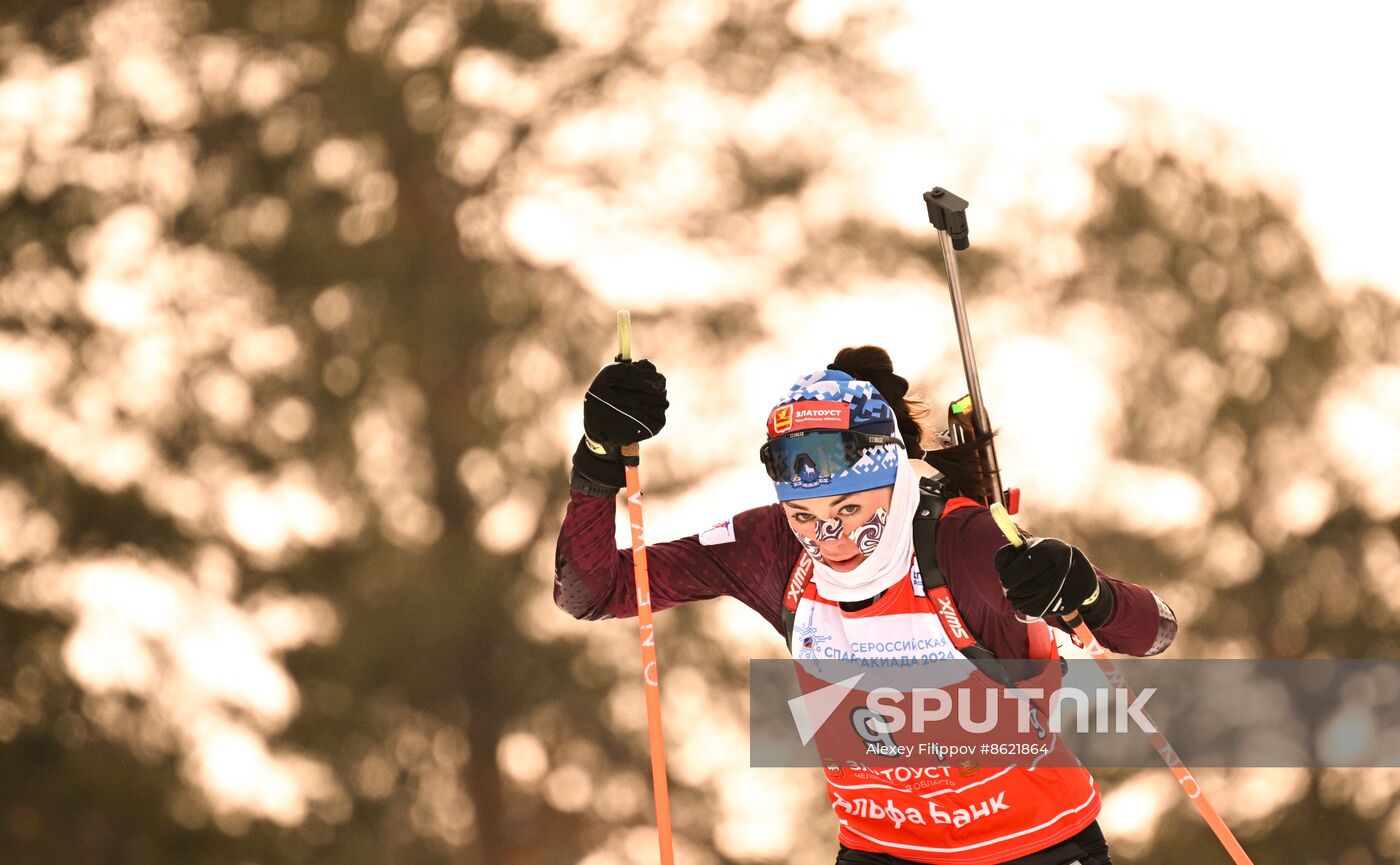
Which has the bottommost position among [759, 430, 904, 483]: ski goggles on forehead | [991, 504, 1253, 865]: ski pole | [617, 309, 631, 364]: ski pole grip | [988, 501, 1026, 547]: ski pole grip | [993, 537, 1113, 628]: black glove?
[991, 504, 1253, 865]: ski pole

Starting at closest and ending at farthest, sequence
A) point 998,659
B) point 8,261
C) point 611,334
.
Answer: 1. point 998,659
2. point 611,334
3. point 8,261

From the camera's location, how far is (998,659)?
3000mm

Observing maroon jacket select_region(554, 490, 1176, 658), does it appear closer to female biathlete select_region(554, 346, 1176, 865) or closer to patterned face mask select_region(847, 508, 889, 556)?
female biathlete select_region(554, 346, 1176, 865)

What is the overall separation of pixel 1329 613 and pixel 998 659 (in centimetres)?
535

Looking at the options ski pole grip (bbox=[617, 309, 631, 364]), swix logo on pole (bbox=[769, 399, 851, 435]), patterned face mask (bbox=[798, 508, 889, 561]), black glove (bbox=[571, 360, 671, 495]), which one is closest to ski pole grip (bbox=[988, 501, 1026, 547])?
patterned face mask (bbox=[798, 508, 889, 561])

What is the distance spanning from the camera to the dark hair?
3287mm

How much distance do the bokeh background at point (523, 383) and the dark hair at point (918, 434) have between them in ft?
12.3

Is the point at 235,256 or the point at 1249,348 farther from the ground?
the point at 235,256

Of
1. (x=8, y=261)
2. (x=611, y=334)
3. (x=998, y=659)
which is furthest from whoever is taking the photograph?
(x=8, y=261)

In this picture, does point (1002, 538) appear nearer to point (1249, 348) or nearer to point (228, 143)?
point (1249, 348)

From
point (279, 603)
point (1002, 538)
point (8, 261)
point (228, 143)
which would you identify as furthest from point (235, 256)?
point (1002, 538)

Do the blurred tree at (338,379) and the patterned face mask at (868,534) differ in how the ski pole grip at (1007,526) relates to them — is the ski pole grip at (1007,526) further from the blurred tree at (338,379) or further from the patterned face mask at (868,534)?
the blurred tree at (338,379)

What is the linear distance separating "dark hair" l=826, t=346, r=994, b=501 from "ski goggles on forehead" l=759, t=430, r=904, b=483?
0.75ft

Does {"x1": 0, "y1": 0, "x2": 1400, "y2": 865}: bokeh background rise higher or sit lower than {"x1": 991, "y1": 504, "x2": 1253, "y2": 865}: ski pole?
higher
